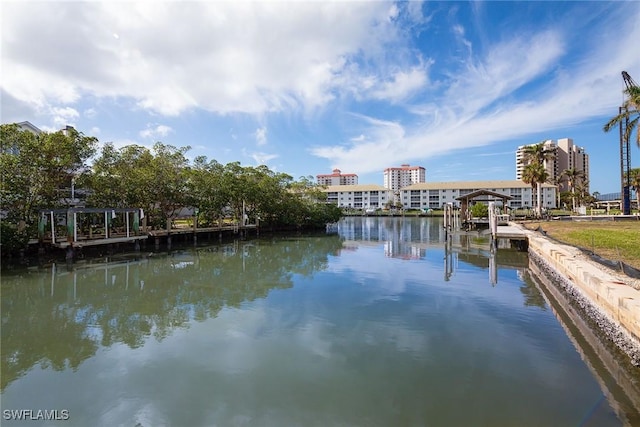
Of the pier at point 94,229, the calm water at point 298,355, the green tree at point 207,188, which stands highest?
the green tree at point 207,188

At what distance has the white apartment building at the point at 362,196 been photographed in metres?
100

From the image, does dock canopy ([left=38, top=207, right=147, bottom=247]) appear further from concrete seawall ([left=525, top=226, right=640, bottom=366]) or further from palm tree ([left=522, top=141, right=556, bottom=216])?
palm tree ([left=522, top=141, right=556, bottom=216])

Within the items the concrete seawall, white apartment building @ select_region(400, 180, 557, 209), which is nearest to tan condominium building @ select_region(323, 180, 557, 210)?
white apartment building @ select_region(400, 180, 557, 209)

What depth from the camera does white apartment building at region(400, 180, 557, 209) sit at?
8306cm

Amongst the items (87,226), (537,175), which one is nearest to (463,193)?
(537,175)

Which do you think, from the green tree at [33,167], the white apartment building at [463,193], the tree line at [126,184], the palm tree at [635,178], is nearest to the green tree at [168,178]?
the tree line at [126,184]

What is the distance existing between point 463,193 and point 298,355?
88268 mm

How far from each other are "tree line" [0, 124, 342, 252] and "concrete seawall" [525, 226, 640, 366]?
73.7ft

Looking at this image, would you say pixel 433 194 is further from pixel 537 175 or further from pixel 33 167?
pixel 33 167

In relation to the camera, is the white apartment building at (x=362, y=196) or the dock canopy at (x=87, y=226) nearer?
the dock canopy at (x=87, y=226)

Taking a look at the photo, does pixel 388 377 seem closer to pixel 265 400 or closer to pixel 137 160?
pixel 265 400

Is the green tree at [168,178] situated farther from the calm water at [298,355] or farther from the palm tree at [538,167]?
the palm tree at [538,167]

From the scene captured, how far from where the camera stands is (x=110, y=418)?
516cm

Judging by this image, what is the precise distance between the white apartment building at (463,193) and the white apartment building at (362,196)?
17.5 ft
